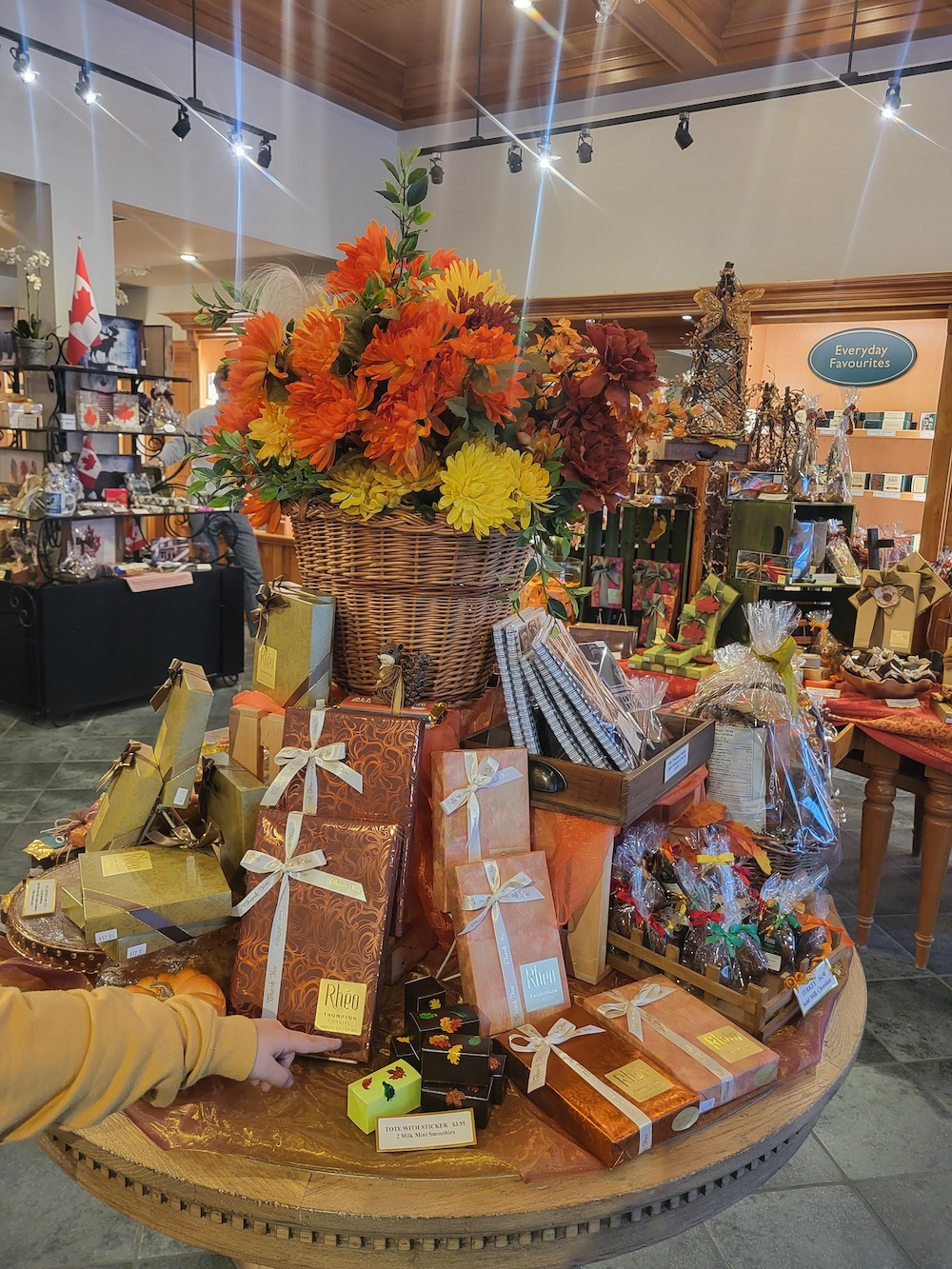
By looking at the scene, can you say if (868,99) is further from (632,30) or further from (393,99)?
(393,99)

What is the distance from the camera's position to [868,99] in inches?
216

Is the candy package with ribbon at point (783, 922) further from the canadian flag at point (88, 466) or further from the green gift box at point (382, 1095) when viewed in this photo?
the canadian flag at point (88, 466)

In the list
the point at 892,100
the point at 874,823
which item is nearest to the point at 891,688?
the point at 874,823

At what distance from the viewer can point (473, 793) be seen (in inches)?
47.8

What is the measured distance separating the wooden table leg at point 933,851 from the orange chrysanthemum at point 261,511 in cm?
222

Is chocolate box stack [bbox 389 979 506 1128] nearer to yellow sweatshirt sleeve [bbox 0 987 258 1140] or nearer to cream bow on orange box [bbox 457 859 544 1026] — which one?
cream bow on orange box [bbox 457 859 544 1026]

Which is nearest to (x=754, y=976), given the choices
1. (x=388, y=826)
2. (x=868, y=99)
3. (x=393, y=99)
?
(x=388, y=826)

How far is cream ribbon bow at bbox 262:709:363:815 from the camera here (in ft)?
3.92

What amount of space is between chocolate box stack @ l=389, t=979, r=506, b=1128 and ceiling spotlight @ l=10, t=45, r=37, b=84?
18.5 ft

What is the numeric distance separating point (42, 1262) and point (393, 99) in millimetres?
7862

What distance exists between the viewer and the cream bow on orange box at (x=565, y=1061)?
38.1 inches

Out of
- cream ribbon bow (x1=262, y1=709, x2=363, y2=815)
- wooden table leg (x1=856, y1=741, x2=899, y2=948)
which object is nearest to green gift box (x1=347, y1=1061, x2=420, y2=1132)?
cream ribbon bow (x1=262, y1=709, x2=363, y2=815)

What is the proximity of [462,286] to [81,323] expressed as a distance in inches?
180

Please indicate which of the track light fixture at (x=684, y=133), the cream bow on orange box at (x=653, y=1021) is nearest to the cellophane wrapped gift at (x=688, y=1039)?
the cream bow on orange box at (x=653, y=1021)
